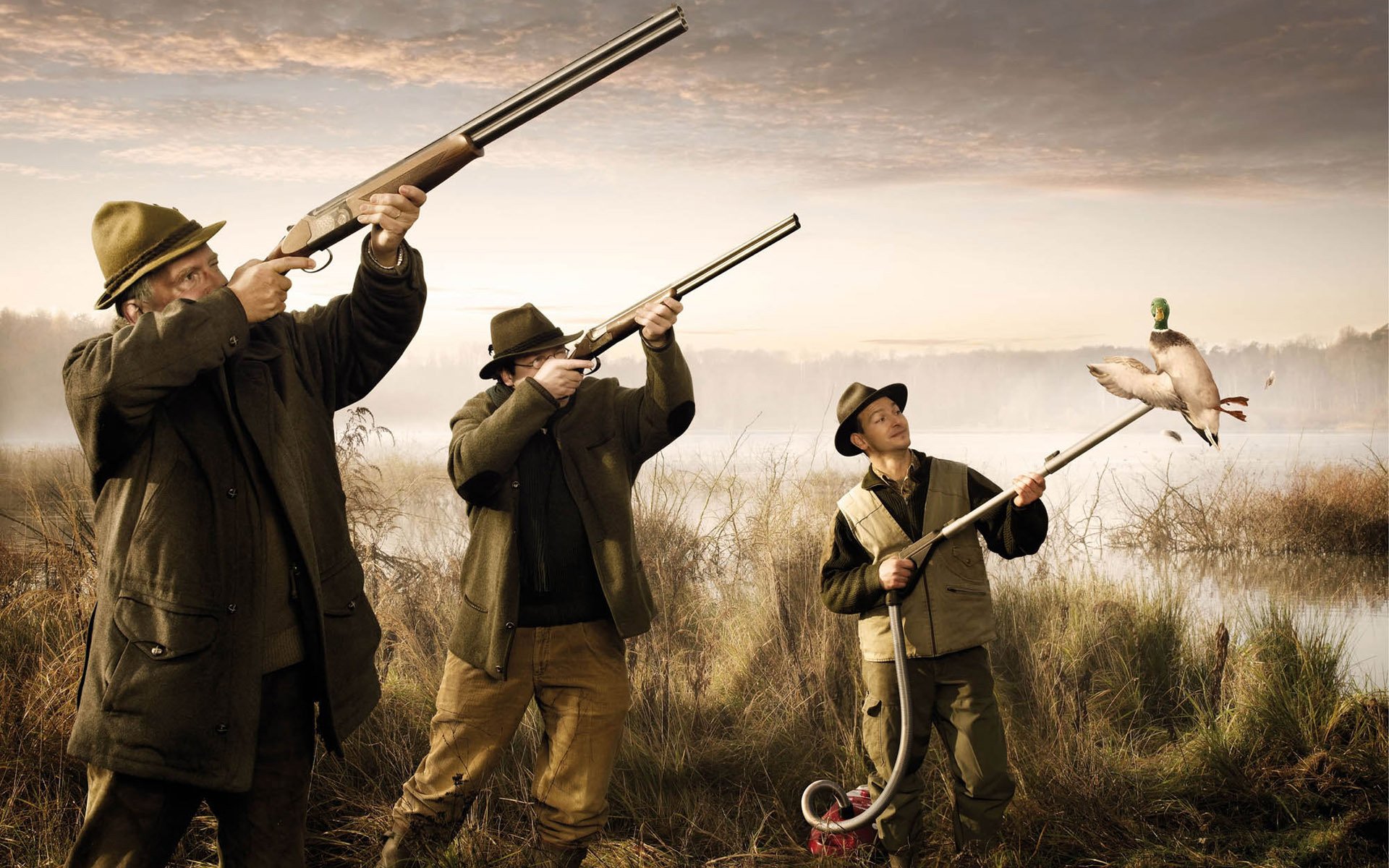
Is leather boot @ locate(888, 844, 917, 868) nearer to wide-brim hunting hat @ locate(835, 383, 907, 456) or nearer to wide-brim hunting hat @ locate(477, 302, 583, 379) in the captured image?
wide-brim hunting hat @ locate(835, 383, 907, 456)

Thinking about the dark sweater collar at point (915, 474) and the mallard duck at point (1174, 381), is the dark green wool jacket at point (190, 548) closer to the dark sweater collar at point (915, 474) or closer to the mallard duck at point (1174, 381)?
the dark sweater collar at point (915, 474)

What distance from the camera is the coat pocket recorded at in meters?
2.69

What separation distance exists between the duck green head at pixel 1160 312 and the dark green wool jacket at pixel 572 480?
1747mm

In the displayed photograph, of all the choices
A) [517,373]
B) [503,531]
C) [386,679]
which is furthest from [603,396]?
[386,679]

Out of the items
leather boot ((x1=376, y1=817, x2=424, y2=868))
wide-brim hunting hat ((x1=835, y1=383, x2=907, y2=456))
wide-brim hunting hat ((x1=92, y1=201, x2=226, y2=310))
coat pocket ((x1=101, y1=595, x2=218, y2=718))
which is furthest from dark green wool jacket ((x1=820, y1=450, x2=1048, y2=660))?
wide-brim hunting hat ((x1=92, y1=201, x2=226, y2=310))

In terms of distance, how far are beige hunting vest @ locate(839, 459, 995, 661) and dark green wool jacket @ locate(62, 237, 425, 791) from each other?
7.27 feet

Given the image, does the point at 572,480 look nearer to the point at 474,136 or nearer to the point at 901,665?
the point at 474,136

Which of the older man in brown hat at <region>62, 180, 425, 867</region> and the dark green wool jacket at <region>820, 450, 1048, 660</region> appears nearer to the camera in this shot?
the older man in brown hat at <region>62, 180, 425, 867</region>

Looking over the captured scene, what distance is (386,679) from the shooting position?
19.7 ft

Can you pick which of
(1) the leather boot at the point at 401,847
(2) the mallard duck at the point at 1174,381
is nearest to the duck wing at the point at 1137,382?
(2) the mallard duck at the point at 1174,381

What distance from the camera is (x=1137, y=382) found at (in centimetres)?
311

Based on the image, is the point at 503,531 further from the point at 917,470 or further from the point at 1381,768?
the point at 1381,768

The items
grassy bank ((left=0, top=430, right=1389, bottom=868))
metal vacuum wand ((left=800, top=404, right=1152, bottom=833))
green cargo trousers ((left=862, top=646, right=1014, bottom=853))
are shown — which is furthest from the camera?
grassy bank ((left=0, top=430, right=1389, bottom=868))

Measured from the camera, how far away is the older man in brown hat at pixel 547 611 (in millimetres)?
3879
